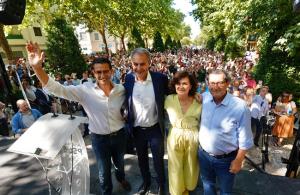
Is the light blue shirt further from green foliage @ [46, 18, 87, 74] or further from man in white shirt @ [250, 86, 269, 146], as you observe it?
green foliage @ [46, 18, 87, 74]

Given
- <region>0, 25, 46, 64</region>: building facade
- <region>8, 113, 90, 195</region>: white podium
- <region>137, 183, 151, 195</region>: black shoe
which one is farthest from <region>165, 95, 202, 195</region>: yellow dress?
<region>0, 25, 46, 64</region>: building facade

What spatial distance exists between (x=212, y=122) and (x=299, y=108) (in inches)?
294

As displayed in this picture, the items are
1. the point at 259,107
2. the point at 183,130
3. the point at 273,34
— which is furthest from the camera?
the point at 273,34

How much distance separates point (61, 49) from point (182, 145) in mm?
11587

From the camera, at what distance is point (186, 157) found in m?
2.72

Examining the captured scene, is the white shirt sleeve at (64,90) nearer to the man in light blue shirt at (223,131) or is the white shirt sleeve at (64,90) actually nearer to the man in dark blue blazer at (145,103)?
the man in dark blue blazer at (145,103)

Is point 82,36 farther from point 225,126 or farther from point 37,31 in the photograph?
point 225,126

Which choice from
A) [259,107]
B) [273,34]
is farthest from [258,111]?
[273,34]

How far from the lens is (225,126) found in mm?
2316

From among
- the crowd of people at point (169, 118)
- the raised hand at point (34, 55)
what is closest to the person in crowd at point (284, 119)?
the crowd of people at point (169, 118)

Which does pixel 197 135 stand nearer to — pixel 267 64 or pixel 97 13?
pixel 267 64

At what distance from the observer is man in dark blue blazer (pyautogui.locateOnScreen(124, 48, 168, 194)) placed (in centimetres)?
262

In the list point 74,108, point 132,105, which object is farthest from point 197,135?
point 74,108

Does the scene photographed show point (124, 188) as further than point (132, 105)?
Yes
